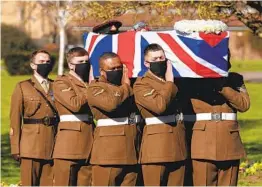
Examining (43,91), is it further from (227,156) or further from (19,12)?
(19,12)

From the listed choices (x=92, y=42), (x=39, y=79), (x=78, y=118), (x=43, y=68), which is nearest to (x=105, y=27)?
(x=92, y=42)

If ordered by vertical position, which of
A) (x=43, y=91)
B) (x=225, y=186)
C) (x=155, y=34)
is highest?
(x=155, y=34)

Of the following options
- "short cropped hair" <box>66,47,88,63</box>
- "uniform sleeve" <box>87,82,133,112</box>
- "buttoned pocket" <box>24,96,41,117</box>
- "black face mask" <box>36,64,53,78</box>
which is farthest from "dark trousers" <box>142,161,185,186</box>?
"buttoned pocket" <box>24,96,41,117</box>

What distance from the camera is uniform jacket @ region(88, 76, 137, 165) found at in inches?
313

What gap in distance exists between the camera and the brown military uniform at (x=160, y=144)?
7973 millimetres

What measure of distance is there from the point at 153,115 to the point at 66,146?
3.43 ft

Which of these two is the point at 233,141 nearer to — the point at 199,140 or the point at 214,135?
the point at 214,135

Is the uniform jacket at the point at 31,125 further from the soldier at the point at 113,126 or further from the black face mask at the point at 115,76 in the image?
the black face mask at the point at 115,76

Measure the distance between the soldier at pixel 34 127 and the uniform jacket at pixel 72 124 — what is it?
596 mm

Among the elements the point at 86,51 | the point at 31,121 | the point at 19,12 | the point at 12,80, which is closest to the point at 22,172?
the point at 31,121

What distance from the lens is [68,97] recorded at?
842 cm

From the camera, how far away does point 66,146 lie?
8.66 meters

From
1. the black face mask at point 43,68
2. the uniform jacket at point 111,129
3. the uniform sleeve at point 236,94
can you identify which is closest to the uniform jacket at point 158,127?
the uniform jacket at point 111,129

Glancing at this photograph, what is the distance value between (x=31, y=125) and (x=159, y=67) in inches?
81.6
